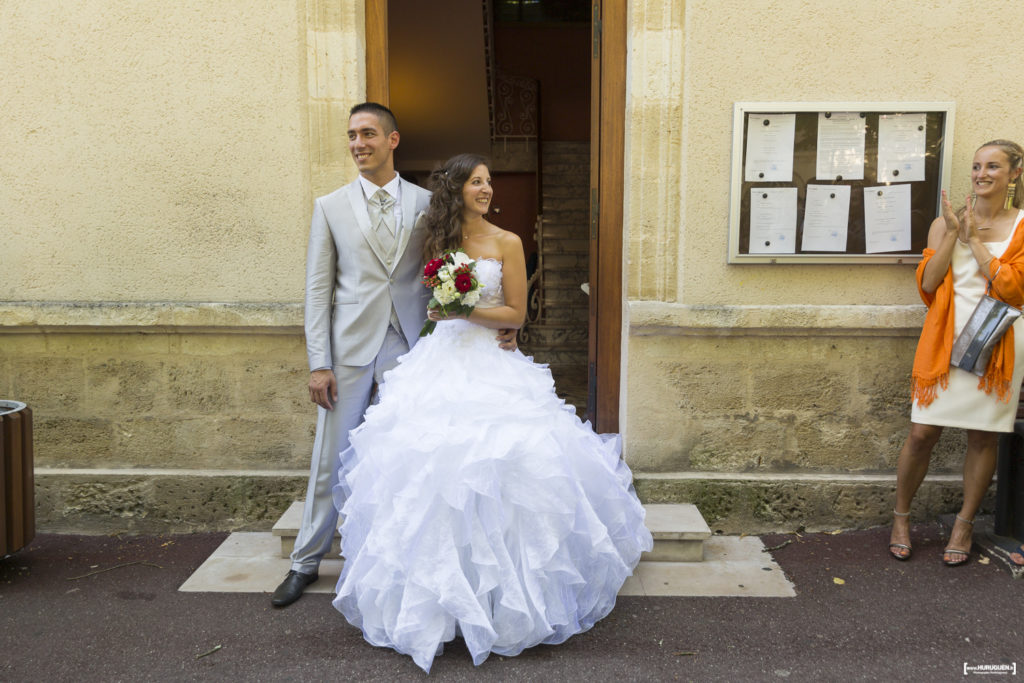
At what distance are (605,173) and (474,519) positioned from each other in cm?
235

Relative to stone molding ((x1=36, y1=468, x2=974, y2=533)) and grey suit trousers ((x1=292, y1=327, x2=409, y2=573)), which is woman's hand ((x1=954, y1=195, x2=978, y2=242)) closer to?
stone molding ((x1=36, y1=468, x2=974, y2=533))

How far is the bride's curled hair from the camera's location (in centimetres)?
348

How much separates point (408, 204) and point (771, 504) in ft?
8.75

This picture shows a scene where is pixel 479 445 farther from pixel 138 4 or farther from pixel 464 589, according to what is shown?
pixel 138 4

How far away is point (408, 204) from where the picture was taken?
3633 millimetres

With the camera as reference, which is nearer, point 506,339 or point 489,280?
point 489,280

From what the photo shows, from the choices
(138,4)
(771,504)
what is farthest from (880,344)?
(138,4)

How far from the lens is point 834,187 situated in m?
4.31

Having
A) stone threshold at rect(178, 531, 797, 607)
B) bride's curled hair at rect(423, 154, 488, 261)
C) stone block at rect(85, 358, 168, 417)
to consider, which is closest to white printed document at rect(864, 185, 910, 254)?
stone threshold at rect(178, 531, 797, 607)

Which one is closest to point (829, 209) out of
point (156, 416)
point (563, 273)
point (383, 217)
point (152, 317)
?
point (383, 217)

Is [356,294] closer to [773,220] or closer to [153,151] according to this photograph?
[153,151]

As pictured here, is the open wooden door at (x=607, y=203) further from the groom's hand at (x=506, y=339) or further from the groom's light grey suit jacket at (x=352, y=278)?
the groom's light grey suit jacket at (x=352, y=278)

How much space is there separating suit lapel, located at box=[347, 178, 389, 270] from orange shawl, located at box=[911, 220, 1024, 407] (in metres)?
2.75

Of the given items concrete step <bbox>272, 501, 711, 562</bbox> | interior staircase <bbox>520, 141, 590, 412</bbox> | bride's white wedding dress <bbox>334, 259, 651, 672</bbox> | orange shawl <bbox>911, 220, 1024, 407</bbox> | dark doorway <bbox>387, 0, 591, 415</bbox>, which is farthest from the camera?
dark doorway <bbox>387, 0, 591, 415</bbox>
